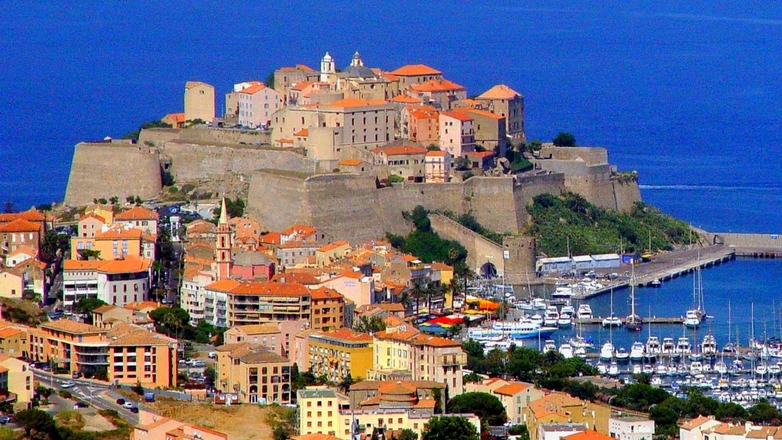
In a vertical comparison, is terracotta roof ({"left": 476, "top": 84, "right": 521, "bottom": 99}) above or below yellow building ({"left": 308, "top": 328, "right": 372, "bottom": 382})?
above

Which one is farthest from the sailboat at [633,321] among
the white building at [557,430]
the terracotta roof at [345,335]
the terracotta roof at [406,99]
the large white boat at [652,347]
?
the white building at [557,430]

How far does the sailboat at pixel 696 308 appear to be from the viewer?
160 ft

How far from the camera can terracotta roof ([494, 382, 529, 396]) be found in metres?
38.9

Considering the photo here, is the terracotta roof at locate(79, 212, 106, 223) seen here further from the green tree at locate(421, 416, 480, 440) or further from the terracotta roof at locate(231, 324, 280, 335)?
the green tree at locate(421, 416, 480, 440)

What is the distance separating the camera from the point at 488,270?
172 ft

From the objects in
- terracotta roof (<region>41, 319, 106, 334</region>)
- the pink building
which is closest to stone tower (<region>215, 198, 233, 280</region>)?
terracotta roof (<region>41, 319, 106, 334</region>)

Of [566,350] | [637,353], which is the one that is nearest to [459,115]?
[566,350]

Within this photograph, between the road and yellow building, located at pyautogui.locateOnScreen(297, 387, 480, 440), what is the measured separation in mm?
2384

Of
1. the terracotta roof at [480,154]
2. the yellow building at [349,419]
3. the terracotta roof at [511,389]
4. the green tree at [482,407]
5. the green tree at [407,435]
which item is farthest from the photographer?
the terracotta roof at [480,154]

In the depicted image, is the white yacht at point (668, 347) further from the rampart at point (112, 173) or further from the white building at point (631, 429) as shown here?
the rampart at point (112, 173)

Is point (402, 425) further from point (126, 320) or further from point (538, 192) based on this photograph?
point (538, 192)

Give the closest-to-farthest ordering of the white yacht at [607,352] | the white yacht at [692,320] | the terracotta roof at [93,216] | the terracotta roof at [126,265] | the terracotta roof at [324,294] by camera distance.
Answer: the terracotta roof at [324,294] → the white yacht at [607,352] → the terracotta roof at [126,265] → the white yacht at [692,320] → the terracotta roof at [93,216]

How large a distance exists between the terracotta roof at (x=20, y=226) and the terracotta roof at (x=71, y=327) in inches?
294

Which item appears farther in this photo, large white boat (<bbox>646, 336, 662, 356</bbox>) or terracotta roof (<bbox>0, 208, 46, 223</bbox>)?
terracotta roof (<bbox>0, 208, 46, 223</bbox>)
